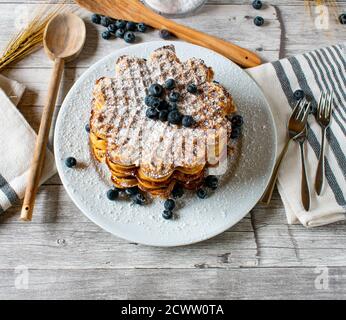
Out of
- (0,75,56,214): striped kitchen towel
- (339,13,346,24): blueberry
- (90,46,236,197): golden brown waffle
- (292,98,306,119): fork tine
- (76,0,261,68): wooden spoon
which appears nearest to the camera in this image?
(90,46,236,197): golden brown waffle

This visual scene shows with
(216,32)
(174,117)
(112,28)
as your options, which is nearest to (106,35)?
(112,28)

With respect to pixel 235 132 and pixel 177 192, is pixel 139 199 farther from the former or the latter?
pixel 235 132

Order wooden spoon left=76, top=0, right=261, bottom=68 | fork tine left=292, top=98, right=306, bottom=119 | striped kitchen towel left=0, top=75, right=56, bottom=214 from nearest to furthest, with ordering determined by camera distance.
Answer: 1. striped kitchen towel left=0, top=75, right=56, bottom=214
2. fork tine left=292, top=98, right=306, bottom=119
3. wooden spoon left=76, top=0, right=261, bottom=68

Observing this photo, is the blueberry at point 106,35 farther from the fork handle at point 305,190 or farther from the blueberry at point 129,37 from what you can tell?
the fork handle at point 305,190

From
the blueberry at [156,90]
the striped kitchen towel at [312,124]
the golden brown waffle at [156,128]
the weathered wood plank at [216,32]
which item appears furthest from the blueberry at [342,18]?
the blueberry at [156,90]

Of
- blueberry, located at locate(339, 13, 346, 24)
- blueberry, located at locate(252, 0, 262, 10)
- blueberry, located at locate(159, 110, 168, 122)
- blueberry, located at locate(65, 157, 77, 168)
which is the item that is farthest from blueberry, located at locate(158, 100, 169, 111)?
blueberry, located at locate(339, 13, 346, 24)

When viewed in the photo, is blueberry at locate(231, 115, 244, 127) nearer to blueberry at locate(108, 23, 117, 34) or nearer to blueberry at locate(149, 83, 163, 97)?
blueberry at locate(149, 83, 163, 97)
